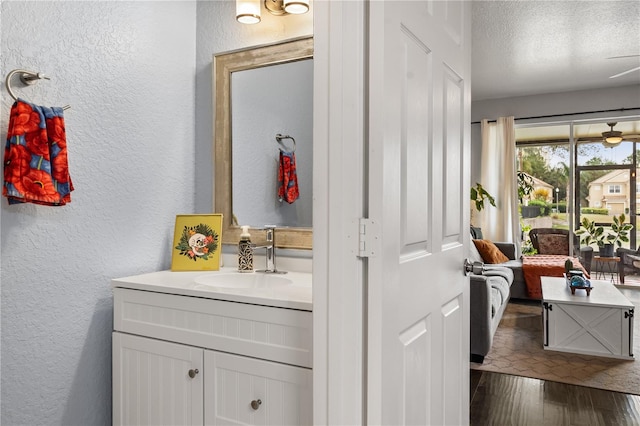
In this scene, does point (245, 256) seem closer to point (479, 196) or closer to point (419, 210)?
point (419, 210)

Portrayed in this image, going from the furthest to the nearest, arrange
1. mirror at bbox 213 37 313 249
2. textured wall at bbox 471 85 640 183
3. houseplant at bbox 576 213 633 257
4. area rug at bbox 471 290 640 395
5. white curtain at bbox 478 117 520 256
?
white curtain at bbox 478 117 520 256, houseplant at bbox 576 213 633 257, textured wall at bbox 471 85 640 183, area rug at bbox 471 290 640 395, mirror at bbox 213 37 313 249

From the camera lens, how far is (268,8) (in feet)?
6.86

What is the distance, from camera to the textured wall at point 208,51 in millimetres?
2184

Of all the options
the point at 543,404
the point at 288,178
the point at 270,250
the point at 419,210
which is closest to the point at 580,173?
the point at 543,404

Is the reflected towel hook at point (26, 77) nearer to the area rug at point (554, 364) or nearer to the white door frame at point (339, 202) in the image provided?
the white door frame at point (339, 202)

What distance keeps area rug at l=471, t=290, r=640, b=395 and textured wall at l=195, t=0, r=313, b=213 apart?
218cm

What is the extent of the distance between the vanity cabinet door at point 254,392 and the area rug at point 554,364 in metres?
2.14

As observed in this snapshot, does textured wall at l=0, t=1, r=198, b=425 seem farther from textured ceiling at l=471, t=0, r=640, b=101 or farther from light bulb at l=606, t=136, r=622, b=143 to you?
light bulb at l=606, t=136, r=622, b=143

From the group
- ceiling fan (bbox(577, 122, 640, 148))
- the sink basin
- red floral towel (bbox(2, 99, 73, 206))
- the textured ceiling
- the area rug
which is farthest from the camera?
ceiling fan (bbox(577, 122, 640, 148))

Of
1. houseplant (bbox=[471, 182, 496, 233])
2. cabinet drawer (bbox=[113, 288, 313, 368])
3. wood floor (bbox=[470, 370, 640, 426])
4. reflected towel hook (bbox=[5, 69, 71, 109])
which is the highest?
reflected towel hook (bbox=[5, 69, 71, 109])

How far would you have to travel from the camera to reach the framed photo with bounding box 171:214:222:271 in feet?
6.68

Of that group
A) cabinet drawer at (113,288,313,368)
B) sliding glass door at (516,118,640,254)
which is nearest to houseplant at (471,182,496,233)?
sliding glass door at (516,118,640,254)

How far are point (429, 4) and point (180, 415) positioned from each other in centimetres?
154

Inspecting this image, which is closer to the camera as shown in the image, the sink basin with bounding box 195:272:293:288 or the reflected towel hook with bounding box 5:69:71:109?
the reflected towel hook with bounding box 5:69:71:109
